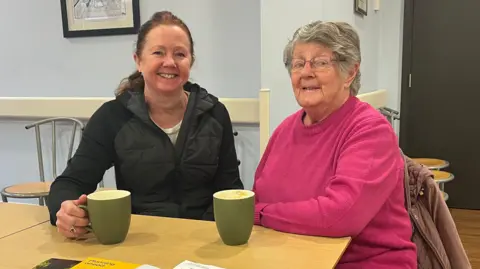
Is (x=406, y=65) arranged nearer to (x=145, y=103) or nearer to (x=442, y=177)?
(x=442, y=177)

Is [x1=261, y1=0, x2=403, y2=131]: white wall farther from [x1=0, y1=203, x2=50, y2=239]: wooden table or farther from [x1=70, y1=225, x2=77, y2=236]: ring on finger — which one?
[x1=70, y1=225, x2=77, y2=236]: ring on finger

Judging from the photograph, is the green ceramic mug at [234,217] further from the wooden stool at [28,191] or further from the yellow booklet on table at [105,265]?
the wooden stool at [28,191]

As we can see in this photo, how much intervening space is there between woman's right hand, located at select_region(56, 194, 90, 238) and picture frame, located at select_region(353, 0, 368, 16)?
216 cm

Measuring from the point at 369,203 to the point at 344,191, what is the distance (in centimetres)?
6

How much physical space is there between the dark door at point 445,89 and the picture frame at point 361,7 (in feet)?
2.96

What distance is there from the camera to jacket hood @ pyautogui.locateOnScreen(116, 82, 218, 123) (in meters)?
1.44

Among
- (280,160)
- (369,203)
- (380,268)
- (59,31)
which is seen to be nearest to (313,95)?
(280,160)

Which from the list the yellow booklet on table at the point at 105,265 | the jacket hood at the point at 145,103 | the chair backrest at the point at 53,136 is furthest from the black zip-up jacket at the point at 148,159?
the chair backrest at the point at 53,136

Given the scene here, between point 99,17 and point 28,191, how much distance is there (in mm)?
1152

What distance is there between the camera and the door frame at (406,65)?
388cm

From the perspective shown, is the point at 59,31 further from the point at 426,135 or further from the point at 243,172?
the point at 426,135

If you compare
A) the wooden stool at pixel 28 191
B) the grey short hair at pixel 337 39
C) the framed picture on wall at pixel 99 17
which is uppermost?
the framed picture on wall at pixel 99 17

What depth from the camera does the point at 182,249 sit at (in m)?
1.02

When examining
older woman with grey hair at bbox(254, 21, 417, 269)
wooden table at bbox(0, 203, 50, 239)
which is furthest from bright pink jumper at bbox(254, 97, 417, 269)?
wooden table at bbox(0, 203, 50, 239)
